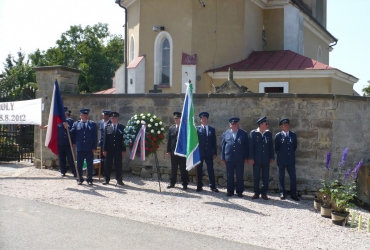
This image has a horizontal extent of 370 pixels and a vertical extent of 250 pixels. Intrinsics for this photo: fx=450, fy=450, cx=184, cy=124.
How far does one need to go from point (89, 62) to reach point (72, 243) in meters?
40.8

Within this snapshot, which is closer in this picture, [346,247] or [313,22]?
[346,247]

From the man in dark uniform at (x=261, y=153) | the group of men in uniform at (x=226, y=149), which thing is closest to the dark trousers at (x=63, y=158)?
the group of men in uniform at (x=226, y=149)

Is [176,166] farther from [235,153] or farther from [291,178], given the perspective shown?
[291,178]

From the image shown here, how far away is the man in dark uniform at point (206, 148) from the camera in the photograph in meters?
11.1

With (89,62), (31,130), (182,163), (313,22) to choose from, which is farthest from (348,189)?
(89,62)

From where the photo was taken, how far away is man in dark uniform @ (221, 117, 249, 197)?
10.5 m

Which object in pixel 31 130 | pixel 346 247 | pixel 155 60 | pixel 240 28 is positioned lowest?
pixel 346 247

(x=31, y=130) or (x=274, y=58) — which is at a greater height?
(x=274, y=58)

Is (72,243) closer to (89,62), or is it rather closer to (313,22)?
(313,22)

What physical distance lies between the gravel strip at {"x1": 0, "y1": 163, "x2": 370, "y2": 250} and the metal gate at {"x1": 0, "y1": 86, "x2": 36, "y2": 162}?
270cm

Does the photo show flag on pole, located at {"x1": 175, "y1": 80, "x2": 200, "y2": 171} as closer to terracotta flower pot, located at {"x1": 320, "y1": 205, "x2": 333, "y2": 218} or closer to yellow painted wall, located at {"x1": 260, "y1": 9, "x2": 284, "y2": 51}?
terracotta flower pot, located at {"x1": 320, "y1": 205, "x2": 333, "y2": 218}

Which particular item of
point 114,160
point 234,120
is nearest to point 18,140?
point 114,160

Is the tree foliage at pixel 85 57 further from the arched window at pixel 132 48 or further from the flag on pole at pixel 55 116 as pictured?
the flag on pole at pixel 55 116

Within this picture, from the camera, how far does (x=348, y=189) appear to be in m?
8.96
